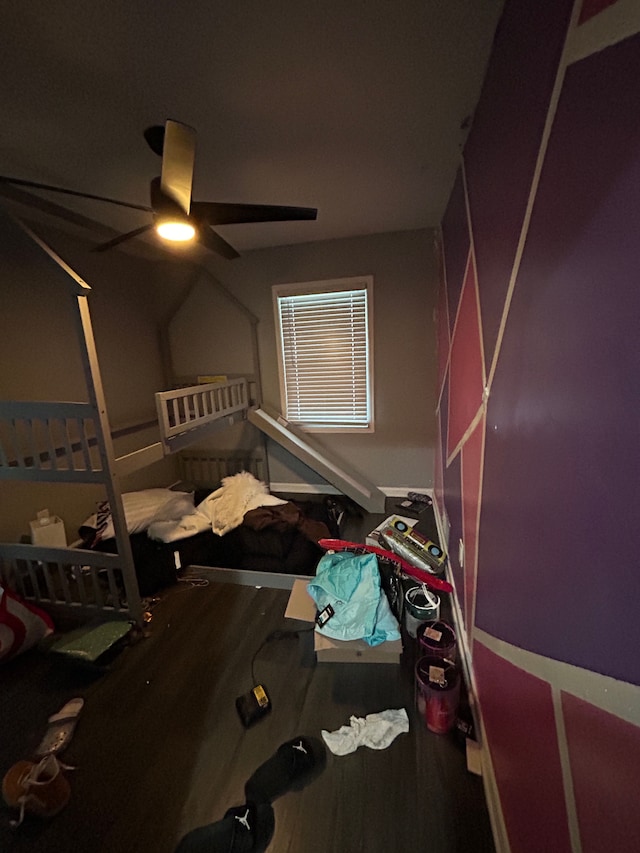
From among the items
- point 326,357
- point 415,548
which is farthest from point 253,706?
point 326,357

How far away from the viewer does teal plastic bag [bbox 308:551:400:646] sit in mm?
1584

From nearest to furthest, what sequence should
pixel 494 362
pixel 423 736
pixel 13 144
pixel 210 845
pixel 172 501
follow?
1. pixel 210 845
2. pixel 494 362
3. pixel 423 736
4. pixel 13 144
5. pixel 172 501

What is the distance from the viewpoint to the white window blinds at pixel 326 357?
10.3 feet

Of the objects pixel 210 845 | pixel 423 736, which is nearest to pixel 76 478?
pixel 210 845

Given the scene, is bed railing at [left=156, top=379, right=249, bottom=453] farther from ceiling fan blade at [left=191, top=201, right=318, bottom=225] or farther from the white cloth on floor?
the white cloth on floor

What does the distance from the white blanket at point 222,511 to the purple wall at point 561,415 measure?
6.08 feet

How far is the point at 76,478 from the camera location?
1693mm

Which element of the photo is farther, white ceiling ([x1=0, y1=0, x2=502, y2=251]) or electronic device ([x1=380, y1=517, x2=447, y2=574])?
electronic device ([x1=380, y1=517, x2=447, y2=574])

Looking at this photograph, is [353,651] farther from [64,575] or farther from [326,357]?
[326,357]

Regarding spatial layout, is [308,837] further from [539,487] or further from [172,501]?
[172,501]

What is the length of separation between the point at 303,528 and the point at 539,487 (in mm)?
1908

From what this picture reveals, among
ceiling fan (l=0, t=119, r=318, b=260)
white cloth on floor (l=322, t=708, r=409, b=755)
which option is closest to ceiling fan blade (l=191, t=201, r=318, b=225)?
ceiling fan (l=0, t=119, r=318, b=260)

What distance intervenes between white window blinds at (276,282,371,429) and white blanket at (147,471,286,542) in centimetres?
90

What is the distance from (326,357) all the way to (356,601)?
2227 mm
